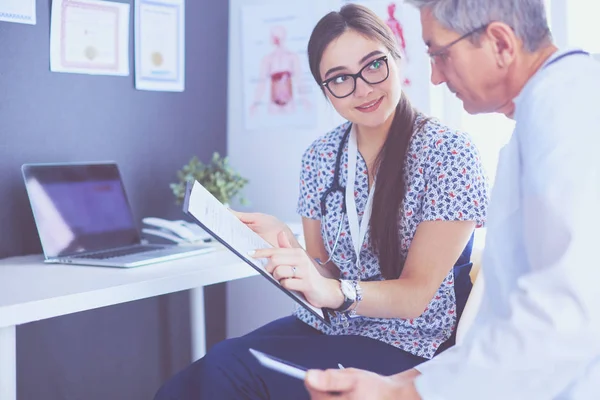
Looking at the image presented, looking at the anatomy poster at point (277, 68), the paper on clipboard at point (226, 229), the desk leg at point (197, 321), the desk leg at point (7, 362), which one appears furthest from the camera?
the anatomy poster at point (277, 68)

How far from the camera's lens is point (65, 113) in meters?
2.17

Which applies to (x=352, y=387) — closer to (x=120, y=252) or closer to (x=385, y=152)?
(x=385, y=152)

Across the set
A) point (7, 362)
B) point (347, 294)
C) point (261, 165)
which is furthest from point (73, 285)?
point (261, 165)

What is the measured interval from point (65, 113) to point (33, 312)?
89 cm

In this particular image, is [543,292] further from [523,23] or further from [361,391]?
[523,23]

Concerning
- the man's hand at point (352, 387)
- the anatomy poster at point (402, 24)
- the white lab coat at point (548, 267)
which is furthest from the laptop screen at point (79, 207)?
the white lab coat at point (548, 267)

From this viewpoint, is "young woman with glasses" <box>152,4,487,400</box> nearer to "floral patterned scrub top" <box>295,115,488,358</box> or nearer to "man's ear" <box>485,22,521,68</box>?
"floral patterned scrub top" <box>295,115,488,358</box>

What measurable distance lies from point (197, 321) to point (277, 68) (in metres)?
0.96

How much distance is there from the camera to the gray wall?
2039 mm

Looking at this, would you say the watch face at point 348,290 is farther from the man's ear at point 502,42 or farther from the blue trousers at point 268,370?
the man's ear at point 502,42

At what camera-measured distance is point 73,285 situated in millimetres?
1599

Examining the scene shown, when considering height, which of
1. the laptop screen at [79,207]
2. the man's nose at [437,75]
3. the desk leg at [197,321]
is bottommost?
the desk leg at [197,321]

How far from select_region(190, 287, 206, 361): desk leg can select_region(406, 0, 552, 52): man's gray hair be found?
1483 millimetres

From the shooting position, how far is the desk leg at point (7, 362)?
144 cm
